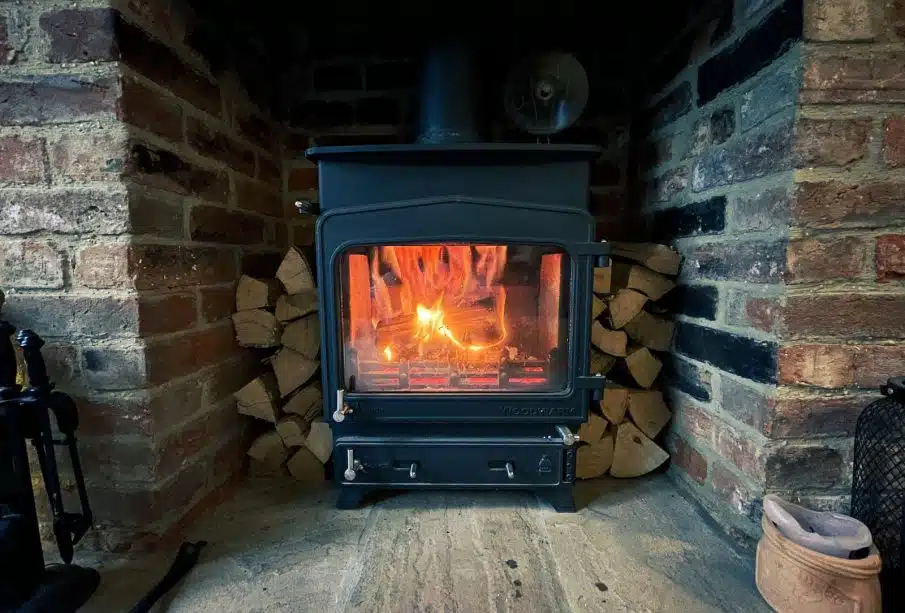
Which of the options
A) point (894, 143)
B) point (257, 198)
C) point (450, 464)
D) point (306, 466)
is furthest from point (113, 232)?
point (894, 143)

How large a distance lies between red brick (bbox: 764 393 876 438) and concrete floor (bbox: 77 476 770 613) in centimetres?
29

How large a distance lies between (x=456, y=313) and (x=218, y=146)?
27.7 inches

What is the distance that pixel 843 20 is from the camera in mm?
778

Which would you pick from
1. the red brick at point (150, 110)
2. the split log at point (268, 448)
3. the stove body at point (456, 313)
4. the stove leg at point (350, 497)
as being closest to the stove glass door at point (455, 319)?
the stove body at point (456, 313)

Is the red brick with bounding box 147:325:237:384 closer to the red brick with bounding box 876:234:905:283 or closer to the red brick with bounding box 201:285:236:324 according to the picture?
the red brick with bounding box 201:285:236:324

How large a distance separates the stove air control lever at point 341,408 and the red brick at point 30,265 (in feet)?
1.83

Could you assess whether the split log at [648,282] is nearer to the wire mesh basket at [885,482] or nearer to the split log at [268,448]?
the wire mesh basket at [885,482]

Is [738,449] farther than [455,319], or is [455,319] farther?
[455,319]

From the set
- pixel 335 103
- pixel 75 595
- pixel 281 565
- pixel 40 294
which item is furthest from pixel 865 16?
pixel 75 595

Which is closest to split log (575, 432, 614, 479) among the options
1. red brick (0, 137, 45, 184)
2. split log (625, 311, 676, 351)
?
split log (625, 311, 676, 351)

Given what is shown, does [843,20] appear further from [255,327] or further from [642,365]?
[255,327]

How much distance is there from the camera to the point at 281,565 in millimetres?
908

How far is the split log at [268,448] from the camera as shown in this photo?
1.25 meters

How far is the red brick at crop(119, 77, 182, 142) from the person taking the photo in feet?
2.85
